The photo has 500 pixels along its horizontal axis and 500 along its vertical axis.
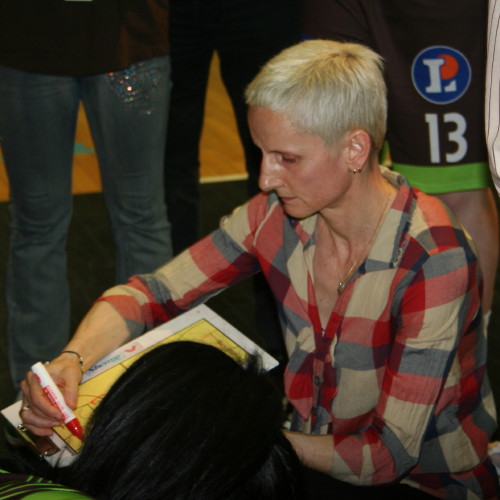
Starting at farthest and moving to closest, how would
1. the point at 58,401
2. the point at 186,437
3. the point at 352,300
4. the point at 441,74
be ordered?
the point at 441,74, the point at 352,300, the point at 58,401, the point at 186,437

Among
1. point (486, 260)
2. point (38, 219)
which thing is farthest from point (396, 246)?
point (38, 219)

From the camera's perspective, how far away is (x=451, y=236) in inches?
60.6

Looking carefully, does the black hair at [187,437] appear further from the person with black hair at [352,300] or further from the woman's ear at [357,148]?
the woman's ear at [357,148]

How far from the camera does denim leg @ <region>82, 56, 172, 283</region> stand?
213 centimetres

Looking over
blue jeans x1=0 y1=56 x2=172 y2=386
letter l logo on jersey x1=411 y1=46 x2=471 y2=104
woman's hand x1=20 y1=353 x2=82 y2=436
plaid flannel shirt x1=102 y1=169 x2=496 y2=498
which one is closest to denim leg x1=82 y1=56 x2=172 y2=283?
blue jeans x1=0 y1=56 x2=172 y2=386

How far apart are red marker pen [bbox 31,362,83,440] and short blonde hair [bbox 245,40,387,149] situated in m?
0.60

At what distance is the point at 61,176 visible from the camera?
2197 millimetres

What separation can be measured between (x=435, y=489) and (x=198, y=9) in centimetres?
142

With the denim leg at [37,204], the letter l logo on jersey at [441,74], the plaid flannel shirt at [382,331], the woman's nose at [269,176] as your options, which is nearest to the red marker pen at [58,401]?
the plaid flannel shirt at [382,331]

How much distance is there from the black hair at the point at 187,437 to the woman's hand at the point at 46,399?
34 centimetres

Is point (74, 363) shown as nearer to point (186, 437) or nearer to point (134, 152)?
point (186, 437)

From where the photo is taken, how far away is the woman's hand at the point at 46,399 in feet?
4.92

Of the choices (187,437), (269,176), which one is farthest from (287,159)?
(187,437)

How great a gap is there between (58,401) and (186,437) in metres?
0.46
